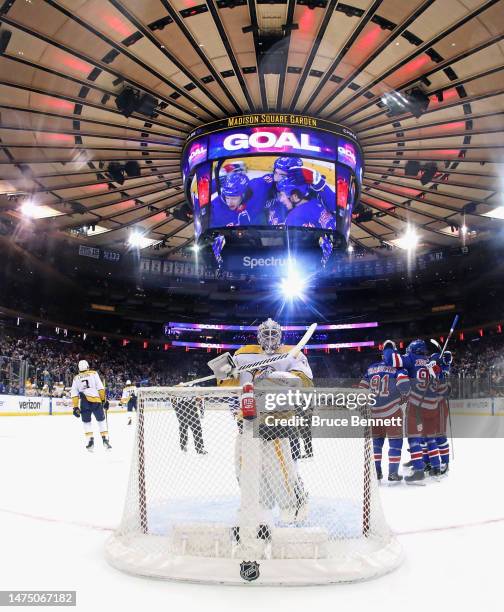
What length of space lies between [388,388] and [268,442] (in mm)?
3008

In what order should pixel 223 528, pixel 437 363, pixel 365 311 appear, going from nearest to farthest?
1. pixel 223 528
2. pixel 437 363
3. pixel 365 311

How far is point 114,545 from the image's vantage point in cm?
296

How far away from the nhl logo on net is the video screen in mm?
8722

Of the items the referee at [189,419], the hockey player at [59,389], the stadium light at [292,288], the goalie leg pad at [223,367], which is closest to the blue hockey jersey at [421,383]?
the goalie leg pad at [223,367]

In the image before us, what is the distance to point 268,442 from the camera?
338 cm

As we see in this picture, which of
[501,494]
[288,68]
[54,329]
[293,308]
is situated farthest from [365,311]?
[501,494]

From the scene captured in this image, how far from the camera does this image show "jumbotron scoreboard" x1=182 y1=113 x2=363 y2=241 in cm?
1066

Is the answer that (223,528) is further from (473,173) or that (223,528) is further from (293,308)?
(293,308)

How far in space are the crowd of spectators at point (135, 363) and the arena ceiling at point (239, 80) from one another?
500 centimetres

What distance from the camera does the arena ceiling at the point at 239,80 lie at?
7.81 m

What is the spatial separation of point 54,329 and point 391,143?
25478mm

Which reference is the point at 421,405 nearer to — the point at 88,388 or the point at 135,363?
the point at 88,388

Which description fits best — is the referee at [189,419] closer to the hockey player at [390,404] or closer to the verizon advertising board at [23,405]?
the hockey player at [390,404]
